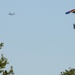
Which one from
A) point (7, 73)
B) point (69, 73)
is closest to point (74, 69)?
point (69, 73)

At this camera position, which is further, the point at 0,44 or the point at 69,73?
the point at 69,73

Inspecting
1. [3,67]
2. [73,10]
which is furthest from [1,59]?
[73,10]

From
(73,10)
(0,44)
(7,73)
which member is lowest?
(7,73)

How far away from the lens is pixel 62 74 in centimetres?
10581

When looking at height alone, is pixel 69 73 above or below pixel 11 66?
above

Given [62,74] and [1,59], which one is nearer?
[1,59]

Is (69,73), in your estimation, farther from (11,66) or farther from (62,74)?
(11,66)

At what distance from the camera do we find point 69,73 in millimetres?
103375

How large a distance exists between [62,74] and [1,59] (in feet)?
176

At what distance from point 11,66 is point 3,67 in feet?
3.71

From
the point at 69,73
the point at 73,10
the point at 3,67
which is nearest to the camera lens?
the point at 3,67

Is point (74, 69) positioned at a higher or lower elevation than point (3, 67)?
higher

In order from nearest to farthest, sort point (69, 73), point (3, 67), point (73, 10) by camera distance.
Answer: point (3, 67)
point (73, 10)
point (69, 73)

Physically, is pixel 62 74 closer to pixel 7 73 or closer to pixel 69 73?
pixel 69 73
